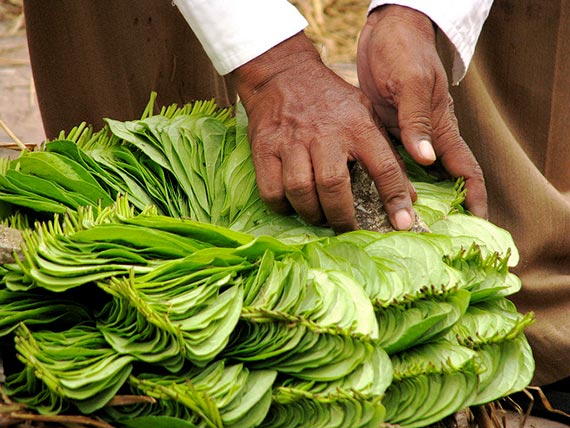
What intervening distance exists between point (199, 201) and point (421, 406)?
0.49m

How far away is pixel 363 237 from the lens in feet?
3.85

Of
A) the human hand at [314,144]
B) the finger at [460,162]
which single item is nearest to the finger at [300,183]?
the human hand at [314,144]

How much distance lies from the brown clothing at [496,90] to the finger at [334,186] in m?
0.63

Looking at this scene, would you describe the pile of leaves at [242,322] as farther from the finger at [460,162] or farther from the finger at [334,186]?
the finger at [460,162]

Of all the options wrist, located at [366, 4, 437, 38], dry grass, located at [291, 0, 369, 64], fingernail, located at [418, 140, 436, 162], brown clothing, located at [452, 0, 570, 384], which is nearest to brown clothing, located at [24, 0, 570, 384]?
brown clothing, located at [452, 0, 570, 384]

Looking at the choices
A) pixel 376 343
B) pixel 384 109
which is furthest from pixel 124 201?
pixel 384 109

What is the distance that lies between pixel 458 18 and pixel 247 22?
0.38 m

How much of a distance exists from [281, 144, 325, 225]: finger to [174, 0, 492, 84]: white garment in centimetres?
20

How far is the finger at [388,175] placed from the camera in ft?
4.04

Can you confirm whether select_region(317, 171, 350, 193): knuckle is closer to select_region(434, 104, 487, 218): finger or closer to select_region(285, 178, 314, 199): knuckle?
select_region(285, 178, 314, 199): knuckle

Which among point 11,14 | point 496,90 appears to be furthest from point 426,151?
point 11,14

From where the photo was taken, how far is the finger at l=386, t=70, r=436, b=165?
4.28ft

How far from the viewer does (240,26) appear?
4.35ft

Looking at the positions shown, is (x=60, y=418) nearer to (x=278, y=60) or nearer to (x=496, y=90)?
(x=278, y=60)
